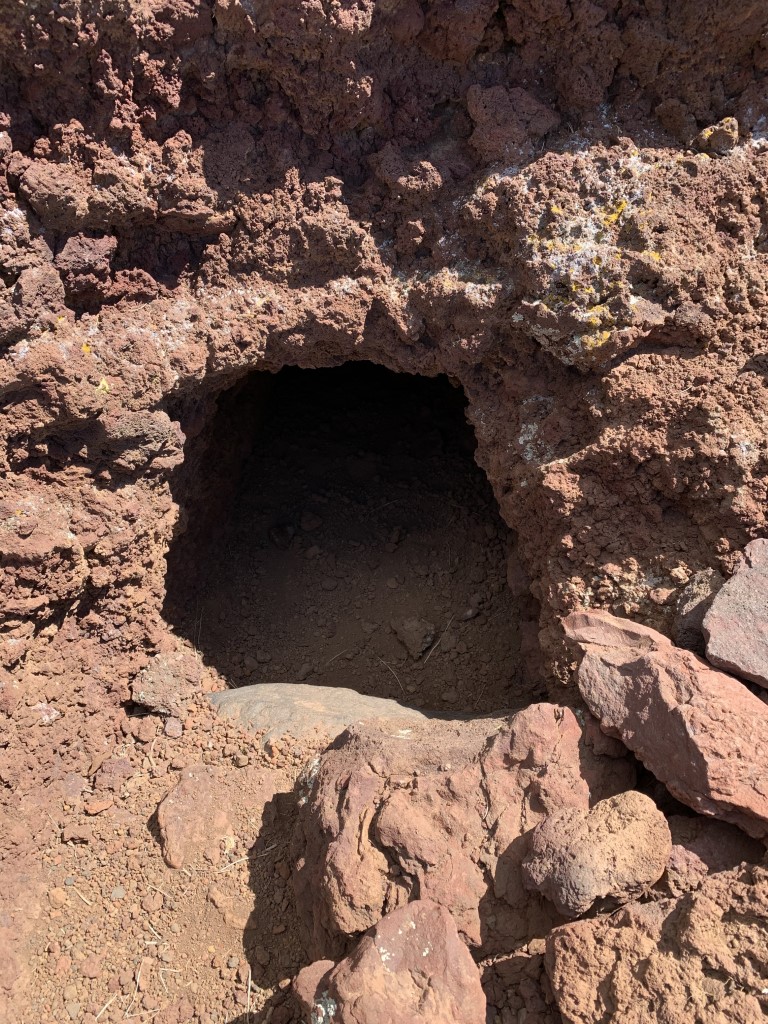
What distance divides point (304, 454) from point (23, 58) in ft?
8.39

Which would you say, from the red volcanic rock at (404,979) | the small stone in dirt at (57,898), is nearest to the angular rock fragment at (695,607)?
the red volcanic rock at (404,979)

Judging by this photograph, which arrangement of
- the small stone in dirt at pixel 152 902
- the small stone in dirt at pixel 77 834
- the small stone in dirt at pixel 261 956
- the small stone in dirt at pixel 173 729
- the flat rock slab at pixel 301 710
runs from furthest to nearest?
1. the small stone in dirt at pixel 173 729
2. the flat rock slab at pixel 301 710
3. the small stone in dirt at pixel 77 834
4. the small stone in dirt at pixel 152 902
5. the small stone in dirt at pixel 261 956

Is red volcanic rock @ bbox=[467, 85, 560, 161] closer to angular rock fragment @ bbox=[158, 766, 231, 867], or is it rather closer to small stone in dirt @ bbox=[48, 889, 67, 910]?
angular rock fragment @ bbox=[158, 766, 231, 867]

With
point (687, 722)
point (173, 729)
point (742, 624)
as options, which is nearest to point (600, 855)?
point (687, 722)

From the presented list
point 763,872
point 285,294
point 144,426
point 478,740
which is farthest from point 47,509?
point 763,872

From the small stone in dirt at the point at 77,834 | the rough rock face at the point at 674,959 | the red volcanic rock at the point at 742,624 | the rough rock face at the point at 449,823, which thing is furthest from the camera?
the small stone in dirt at the point at 77,834

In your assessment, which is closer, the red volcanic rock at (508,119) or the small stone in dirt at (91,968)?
the small stone in dirt at (91,968)

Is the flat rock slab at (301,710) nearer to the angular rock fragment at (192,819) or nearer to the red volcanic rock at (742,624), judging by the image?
the angular rock fragment at (192,819)

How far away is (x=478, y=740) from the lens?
8.56 feet

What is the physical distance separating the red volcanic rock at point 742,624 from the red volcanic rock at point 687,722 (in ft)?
0.22

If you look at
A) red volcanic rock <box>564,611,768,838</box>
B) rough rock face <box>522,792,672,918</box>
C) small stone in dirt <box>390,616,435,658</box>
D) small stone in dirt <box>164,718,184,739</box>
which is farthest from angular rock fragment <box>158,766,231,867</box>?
red volcanic rock <box>564,611,768,838</box>

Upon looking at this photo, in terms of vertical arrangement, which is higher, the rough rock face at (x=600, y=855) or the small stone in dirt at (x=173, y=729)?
the rough rock face at (x=600, y=855)

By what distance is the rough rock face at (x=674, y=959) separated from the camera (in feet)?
5.95

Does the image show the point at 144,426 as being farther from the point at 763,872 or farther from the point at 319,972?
the point at 763,872
